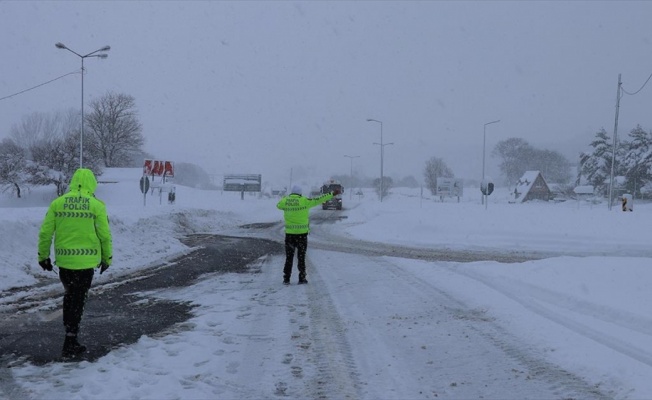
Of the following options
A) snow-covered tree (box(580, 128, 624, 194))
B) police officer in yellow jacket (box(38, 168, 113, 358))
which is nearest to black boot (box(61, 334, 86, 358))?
police officer in yellow jacket (box(38, 168, 113, 358))

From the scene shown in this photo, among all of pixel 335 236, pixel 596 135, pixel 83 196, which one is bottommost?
pixel 335 236

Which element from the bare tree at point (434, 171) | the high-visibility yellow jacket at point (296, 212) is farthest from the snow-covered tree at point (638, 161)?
the high-visibility yellow jacket at point (296, 212)

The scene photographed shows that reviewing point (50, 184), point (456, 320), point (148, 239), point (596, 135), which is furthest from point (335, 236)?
point (596, 135)

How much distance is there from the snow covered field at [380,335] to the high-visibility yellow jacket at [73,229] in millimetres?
1072

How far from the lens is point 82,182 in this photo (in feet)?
19.2

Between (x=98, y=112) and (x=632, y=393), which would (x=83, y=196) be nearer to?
(x=632, y=393)

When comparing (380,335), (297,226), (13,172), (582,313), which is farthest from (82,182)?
→ (13,172)

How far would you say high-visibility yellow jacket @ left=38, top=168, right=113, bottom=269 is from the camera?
5652mm

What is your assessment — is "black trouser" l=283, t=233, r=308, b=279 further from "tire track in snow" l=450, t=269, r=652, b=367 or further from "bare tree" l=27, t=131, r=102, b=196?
"bare tree" l=27, t=131, r=102, b=196

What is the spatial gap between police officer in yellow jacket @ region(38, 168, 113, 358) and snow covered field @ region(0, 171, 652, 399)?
0.67 metres

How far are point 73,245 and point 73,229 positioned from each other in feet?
0.55

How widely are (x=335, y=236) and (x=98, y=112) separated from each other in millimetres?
64240

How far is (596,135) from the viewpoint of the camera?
80.7m

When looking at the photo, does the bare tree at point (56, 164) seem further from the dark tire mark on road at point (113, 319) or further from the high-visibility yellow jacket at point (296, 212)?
the high-visibility yellow jacket at point (296, 212)
